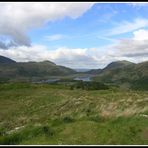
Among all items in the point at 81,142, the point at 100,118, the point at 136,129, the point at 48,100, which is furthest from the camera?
the point at 48,100

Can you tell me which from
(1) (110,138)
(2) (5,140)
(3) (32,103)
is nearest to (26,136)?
(2) (5,140)

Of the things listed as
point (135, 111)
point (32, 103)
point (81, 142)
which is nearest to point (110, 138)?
point (81, 142)

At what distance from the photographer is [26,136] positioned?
72.2 ft

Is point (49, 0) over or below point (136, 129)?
over

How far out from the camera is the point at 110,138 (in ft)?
66.4

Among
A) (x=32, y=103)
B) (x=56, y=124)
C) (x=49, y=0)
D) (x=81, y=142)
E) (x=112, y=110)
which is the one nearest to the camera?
(x=49, y=0)

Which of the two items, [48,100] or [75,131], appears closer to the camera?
[75,131]

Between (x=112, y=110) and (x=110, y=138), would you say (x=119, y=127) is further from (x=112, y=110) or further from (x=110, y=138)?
(x=112, y=110)

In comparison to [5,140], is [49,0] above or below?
above

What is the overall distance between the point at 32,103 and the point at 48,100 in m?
5.25

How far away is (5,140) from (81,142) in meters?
5.38

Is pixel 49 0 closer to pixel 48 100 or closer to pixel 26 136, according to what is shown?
pixel 26 136

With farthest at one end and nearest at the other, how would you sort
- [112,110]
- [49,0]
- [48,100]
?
[48,100]
[112,110]
[49,0]

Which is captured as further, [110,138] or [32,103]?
[32,103]
